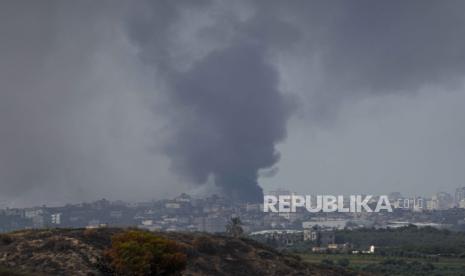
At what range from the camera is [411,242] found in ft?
557

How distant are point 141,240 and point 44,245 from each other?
42.0ft

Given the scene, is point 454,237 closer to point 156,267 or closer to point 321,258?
point 321,258

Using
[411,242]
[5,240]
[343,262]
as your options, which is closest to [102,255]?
[5,240]

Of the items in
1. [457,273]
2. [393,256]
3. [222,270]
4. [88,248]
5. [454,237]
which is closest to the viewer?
[88,248]

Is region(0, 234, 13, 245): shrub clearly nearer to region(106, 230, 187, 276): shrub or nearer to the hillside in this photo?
the hillside

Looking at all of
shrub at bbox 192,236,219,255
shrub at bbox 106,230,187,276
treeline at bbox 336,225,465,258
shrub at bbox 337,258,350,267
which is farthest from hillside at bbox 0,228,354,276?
treeline at bbox 336,225,465,258

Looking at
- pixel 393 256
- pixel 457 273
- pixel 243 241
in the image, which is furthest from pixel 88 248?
pixel 393 256

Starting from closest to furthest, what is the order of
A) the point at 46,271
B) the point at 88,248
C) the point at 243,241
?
the point at 46,271, the point at 88,248, the point at 243,241

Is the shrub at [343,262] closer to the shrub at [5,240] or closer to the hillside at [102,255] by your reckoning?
the hillside at [102,255]

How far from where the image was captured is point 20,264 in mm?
58250

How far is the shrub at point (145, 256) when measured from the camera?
171ft

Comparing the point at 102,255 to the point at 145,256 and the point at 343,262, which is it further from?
the point at 343,262

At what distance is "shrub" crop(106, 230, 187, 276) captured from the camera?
52250mm

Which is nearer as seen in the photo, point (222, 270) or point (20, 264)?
point (20, 264)
